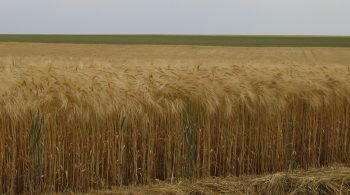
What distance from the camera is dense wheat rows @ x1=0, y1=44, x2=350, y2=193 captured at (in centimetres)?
431

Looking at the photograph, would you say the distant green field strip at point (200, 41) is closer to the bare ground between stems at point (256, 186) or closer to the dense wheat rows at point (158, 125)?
Result: the dense wheat rows at point (158, 125)

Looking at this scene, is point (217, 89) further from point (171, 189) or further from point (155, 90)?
point (171, 189)

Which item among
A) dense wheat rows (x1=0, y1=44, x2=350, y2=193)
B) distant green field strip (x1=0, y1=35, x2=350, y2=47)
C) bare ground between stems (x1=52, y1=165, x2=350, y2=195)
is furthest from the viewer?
distant green field strip (x1=0, y1=35, x2=350, y2=47)

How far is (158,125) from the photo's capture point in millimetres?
4781

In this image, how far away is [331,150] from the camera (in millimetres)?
5656

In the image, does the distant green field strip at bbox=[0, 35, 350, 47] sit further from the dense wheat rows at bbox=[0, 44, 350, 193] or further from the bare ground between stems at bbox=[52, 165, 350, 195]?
the bare ground between stems at bbox=[52, 165, 350, 195]

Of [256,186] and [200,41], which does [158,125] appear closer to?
[256,186]

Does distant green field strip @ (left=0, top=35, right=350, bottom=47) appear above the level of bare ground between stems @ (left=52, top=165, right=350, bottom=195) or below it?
below

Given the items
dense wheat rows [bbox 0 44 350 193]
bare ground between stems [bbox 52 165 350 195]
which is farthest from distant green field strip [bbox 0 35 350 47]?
bare ground between stems [bbox 52 165 350 195]

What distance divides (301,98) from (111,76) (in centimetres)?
232

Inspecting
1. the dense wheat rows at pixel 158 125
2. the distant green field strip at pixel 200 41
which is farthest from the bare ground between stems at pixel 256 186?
the distant green field strip at pixel 200 41

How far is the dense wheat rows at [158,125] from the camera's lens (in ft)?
14.1

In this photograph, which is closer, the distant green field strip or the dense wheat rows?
the dense wheat rows

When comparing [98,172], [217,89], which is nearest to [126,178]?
[98,172]
